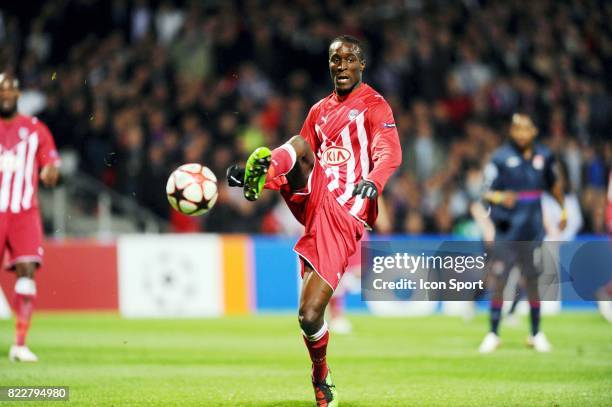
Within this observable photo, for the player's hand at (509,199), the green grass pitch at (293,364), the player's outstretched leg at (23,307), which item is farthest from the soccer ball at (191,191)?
the player's hand at (509,199)

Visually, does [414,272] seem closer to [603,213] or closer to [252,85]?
[603,213]

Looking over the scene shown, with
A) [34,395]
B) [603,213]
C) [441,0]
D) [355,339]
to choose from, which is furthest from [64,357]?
[441,0]

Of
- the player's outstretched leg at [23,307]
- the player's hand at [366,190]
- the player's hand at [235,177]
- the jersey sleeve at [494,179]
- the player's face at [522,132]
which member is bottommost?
the player's outstretched leg at [23,307]

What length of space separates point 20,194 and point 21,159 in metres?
0.36

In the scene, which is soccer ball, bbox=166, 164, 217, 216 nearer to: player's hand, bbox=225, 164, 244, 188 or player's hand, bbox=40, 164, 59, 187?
player's hand, bbox=225, 164, 244, 188

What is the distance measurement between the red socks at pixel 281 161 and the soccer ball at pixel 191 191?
0.63 m

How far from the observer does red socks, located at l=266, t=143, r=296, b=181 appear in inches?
274

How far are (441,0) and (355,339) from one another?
10.5 m

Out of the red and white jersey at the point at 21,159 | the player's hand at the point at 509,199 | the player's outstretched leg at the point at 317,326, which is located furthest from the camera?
the player's hand at the point at 509,199

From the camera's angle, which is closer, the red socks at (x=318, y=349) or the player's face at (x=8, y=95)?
the red socks at (x=318, y=349)

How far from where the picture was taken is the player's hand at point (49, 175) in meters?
10.1

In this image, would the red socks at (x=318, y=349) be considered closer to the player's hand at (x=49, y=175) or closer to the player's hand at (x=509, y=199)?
the player's hand at (x=49, y=175)

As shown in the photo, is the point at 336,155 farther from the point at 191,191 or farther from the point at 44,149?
the point at 44,149

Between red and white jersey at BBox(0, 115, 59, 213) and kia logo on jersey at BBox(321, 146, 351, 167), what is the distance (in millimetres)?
3688
